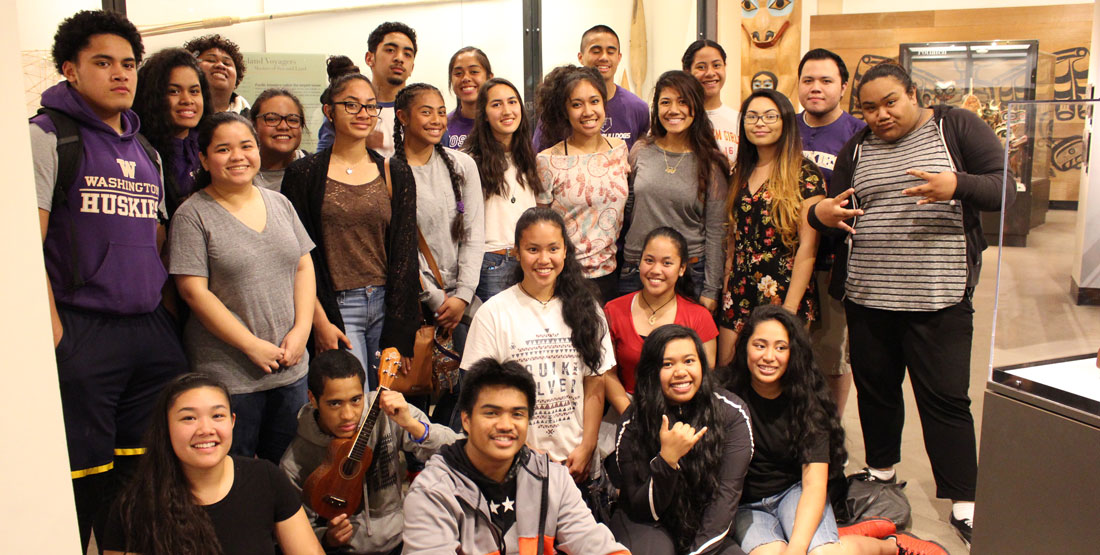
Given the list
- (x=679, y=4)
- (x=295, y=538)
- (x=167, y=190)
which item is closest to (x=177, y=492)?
(x=295, y=538)

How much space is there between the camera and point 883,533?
2.49 m

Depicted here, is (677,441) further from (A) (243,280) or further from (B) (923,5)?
(B) (923,5)

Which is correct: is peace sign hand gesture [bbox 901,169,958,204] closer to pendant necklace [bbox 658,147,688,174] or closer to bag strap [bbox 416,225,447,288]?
pendant necklace [bbox 658,147,688,174]

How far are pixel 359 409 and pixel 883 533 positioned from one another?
64.1 inches

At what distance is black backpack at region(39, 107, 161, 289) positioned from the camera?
1964mm

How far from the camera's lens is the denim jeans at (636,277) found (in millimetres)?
2959

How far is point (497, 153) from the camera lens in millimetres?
2967

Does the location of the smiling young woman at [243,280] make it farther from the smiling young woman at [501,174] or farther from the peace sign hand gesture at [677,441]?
the peace sign hand gesture at [677,441]

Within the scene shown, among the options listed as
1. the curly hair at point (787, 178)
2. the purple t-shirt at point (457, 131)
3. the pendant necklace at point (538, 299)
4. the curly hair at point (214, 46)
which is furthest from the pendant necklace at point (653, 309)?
the curly hair at point (214, 46)

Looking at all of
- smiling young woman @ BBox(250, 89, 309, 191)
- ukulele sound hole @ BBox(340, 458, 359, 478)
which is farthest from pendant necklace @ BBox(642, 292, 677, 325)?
smiling young woman @ BBox(250, 89, 309, 191)

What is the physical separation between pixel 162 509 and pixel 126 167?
0.87m

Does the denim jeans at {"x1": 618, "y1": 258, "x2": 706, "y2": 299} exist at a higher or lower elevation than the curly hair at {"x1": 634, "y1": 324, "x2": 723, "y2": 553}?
higher

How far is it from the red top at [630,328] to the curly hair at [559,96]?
0.75 metres

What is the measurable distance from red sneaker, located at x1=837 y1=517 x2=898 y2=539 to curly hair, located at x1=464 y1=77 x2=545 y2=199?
151 centimetres
